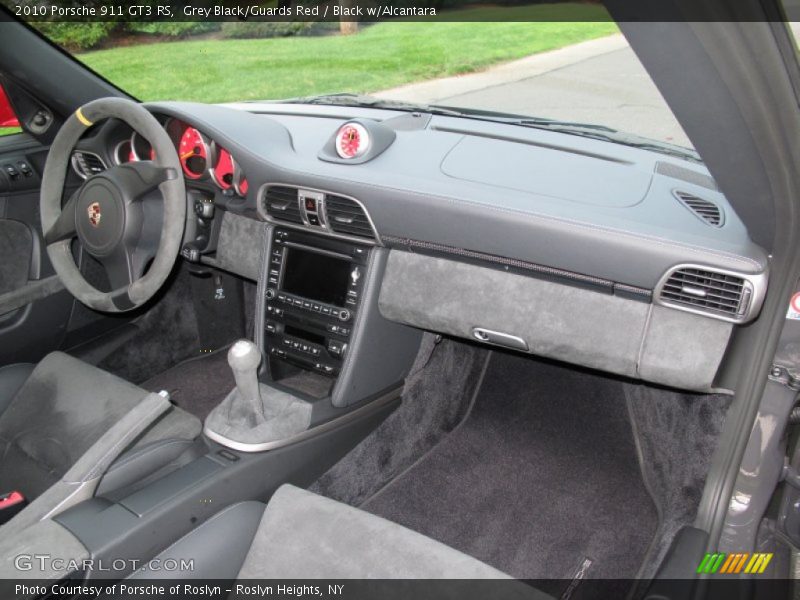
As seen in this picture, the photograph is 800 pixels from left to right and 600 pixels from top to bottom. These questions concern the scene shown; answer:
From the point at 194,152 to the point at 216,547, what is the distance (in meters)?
1.55

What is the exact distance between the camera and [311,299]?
99.1 inches

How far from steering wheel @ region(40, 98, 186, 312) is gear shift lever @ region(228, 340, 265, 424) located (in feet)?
1.18

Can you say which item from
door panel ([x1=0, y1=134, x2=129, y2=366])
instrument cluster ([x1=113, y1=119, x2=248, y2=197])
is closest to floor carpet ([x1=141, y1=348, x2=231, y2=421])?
door panel ([x1=0, y1=134, x2=129, y2=366])

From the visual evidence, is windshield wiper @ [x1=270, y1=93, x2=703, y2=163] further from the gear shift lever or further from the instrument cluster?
the gear shift lever

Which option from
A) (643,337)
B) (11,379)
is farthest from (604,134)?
(11,379)

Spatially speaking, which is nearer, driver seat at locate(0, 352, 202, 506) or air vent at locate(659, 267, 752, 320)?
air vent at locate(659, 267, 752, 320)

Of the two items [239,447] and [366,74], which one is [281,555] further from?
[366,74]

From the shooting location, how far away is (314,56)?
301cm

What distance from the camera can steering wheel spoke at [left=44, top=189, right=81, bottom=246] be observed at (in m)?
2.41

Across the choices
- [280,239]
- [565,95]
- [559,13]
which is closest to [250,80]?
[280,239]

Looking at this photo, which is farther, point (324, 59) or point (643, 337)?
point (324, 59)

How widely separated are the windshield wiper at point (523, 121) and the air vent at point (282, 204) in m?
0.72

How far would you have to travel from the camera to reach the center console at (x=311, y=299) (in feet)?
8.03

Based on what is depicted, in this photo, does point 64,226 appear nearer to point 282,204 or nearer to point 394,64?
point 282,204
